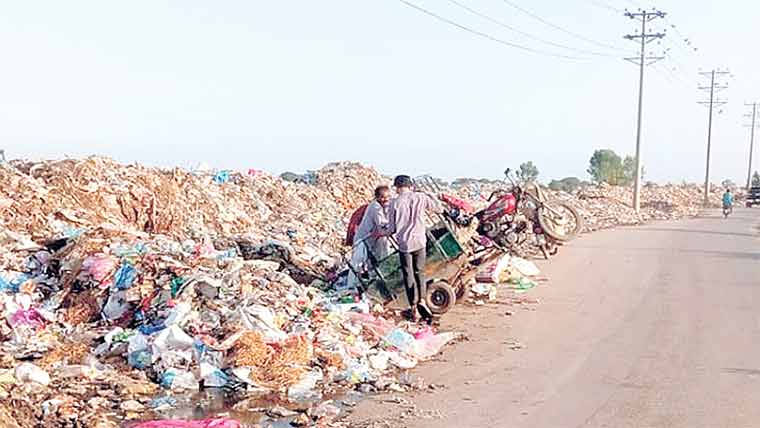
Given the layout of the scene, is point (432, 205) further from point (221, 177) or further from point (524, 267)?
point (221, 177)

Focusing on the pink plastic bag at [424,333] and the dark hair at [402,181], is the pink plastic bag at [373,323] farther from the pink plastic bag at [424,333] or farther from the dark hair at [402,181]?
the dark hair at [402,181]

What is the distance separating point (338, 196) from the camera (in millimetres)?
25750

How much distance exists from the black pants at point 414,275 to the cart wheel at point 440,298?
26cm

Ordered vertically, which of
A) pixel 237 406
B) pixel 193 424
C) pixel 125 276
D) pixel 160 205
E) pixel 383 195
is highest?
pixel 383 195

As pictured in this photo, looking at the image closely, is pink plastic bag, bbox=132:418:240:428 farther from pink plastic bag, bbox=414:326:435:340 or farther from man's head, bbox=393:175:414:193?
man's head, bbox=393:175:414:193

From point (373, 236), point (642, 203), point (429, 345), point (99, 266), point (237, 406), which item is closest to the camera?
point (237, 406)

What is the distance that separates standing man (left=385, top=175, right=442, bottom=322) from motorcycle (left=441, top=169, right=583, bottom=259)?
938mm

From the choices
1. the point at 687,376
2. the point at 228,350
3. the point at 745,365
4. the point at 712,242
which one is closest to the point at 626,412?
the point at 687,376

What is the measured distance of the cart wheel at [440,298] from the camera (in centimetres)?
1030

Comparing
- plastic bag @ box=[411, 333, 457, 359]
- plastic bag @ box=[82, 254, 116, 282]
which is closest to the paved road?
plastic bag @ box=[411, 333, 457, 359]

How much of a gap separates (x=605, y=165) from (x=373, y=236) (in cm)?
8065

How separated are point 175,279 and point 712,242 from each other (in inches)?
717

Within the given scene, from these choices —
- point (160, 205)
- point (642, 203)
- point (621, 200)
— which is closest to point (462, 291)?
point (160, 205)

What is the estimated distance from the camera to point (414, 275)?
33.1ft
